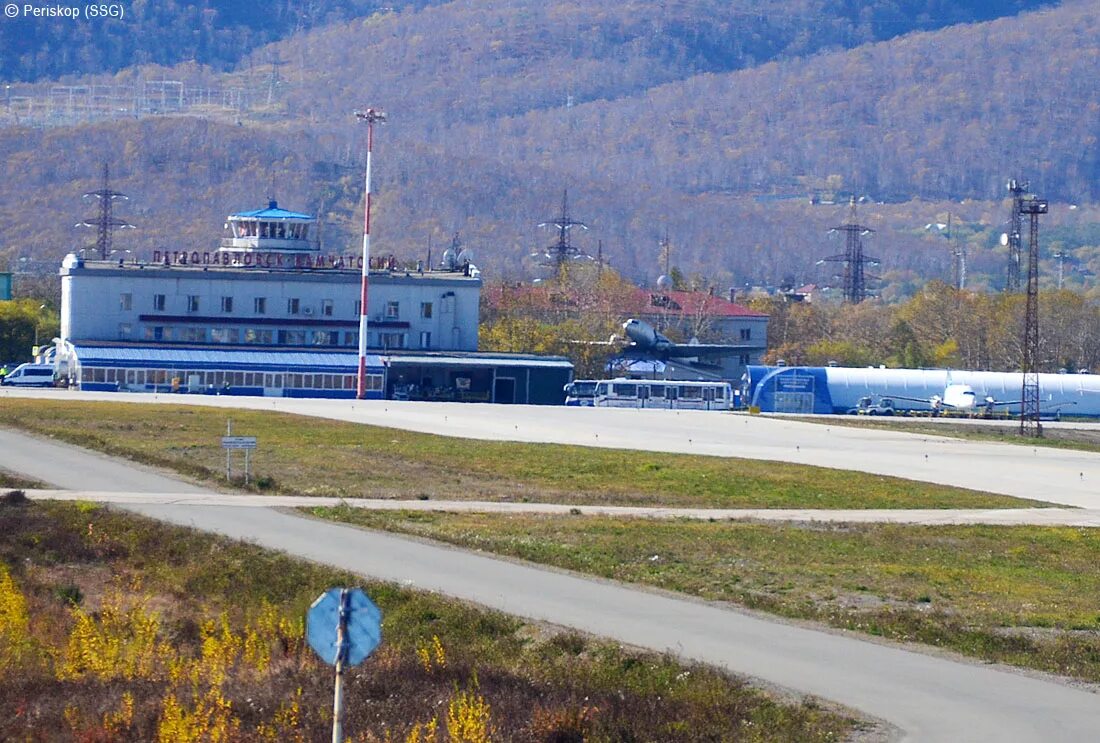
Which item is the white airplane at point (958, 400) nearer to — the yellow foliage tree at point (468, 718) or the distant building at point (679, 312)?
the distant building at point (679, 312)

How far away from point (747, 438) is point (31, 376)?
5040 cm

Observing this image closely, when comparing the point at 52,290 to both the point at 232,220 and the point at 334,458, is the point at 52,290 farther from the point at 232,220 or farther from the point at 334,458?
the point at 334,458

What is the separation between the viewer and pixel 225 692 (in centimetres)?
1914

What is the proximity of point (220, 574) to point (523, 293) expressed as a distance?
133 m

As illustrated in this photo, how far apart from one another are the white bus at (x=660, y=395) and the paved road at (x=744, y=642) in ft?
237

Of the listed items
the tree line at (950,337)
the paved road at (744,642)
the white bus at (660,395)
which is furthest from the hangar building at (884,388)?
the paved road at (744,642)

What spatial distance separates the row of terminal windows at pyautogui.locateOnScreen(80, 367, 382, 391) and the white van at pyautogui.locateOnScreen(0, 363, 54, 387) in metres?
4.46

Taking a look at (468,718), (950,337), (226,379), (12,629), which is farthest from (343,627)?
(950,337)

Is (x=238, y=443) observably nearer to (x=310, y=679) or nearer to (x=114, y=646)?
(x=114, y=646)

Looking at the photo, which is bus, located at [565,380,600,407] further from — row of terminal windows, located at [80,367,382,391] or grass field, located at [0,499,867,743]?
grass field, located at [0,499,867,743]

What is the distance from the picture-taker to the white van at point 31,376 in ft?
336

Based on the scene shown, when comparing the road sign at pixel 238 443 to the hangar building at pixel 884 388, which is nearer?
the road sign at pixel 238 443

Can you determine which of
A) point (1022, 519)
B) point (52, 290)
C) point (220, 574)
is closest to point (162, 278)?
point (52, 290)

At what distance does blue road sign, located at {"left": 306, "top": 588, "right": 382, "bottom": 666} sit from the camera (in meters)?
16.2
